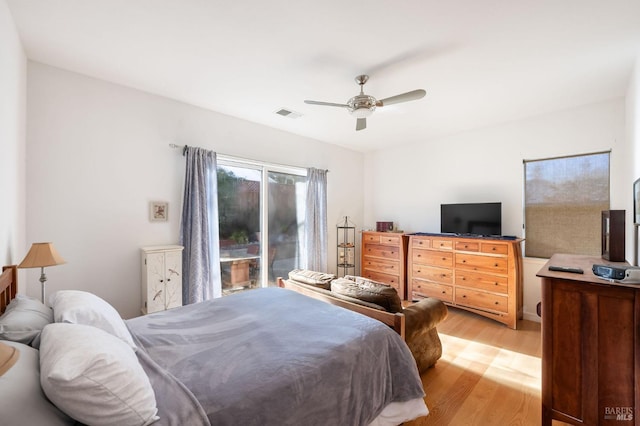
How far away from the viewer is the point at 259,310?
2.09 metres

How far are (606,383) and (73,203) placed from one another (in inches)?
167

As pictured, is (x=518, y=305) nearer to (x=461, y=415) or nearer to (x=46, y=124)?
(x=461, y=415)

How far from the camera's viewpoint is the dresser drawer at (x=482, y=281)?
3.45 meters

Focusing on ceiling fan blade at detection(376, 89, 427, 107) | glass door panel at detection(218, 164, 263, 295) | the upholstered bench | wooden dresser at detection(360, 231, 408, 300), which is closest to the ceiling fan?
ceiling fan blade at detection(376, 89, 427, 107)

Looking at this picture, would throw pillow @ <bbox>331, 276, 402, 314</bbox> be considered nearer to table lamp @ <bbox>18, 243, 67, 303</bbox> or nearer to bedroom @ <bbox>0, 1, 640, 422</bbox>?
bedroom @ <bbox>0, 1, 640, 422</bbox>

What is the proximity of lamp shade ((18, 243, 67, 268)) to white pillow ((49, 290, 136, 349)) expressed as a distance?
57 centimetres

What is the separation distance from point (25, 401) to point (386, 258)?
440cm

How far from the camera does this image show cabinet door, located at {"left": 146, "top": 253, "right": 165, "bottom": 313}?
2.72 meters

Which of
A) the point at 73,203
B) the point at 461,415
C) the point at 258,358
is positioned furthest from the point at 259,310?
the point at 73,203

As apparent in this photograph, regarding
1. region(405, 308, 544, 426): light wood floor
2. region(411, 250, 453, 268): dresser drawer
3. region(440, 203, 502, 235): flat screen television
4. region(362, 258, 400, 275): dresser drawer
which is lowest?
region(405, 308, 544, 426): light wood floor

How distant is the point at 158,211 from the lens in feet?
9.98

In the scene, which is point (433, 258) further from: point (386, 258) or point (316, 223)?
point (316, 223)

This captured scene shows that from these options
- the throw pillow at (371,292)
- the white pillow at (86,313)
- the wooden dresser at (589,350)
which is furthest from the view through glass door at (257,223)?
the wooden dresser at (589,350)

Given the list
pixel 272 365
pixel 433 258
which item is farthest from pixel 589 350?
pixel 433 258
